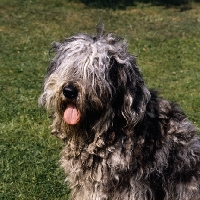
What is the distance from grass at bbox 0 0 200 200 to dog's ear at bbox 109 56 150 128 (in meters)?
1.86

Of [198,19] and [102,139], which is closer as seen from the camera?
[102,139]

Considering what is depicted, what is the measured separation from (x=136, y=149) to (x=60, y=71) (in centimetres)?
84

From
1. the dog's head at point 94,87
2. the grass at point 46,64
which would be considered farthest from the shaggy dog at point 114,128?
the grass at point 46,64

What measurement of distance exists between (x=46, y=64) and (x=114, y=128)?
21.9 ft

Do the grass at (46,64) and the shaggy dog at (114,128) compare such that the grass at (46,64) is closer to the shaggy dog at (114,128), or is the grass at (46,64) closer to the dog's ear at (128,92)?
the shaggy dog at (114,128)

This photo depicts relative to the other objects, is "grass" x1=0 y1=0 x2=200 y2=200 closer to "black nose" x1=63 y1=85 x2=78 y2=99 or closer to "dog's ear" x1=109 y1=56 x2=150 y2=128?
"dog's ear" x1=109 y1=56 x2=150 y2=128

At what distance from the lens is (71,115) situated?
11.8ft

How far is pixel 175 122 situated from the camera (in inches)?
158

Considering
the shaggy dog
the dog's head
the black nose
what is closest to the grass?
the shaggy dog

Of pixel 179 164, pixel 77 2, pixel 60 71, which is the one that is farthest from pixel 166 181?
pixel 77 2

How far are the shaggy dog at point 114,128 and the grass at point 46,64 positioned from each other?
1455 millimetres

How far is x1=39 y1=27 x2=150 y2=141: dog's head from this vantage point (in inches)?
139

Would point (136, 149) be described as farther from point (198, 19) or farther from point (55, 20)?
point (198, 19)

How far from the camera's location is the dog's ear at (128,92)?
3645 millimetres
